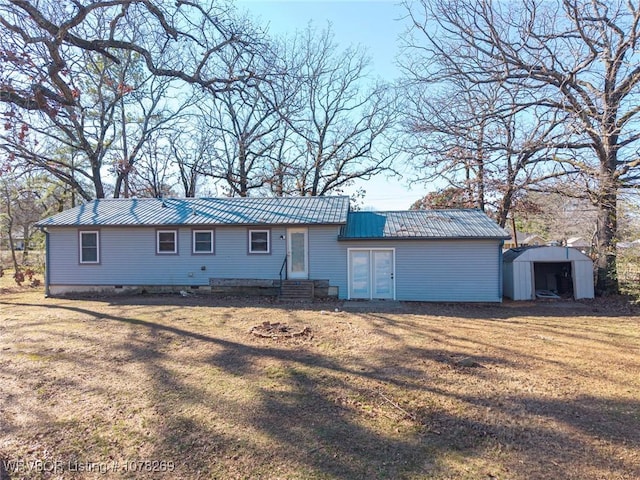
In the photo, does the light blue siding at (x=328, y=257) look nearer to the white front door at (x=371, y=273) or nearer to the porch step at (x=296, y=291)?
the white front door at (x=371, y=273)

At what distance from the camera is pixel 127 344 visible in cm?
684

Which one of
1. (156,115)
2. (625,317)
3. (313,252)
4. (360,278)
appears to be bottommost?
(625,317)

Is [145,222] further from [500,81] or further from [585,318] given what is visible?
[585,318]

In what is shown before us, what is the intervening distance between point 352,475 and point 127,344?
545 centimetres

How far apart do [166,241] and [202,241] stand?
1425 mm

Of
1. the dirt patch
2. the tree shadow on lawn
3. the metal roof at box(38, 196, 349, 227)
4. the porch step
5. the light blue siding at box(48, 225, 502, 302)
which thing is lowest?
the tree shadow on lawn

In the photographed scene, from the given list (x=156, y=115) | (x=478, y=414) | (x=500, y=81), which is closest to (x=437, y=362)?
(x=478, y=414)

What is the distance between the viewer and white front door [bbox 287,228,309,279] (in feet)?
43.7

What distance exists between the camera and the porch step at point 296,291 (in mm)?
12617

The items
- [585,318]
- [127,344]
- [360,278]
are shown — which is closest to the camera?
[127,344]

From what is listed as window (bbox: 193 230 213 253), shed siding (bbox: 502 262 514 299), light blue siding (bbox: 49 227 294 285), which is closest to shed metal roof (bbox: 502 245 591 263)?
shed siding (bbox: 502 262 514 299)

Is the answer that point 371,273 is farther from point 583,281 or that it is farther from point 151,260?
point 151,260

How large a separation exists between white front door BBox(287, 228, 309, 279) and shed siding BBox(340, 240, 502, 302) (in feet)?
5.35

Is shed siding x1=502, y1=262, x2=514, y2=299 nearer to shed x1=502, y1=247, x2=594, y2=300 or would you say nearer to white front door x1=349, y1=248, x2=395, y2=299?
shed x1=502, y1=247, x2=594, y2=300
